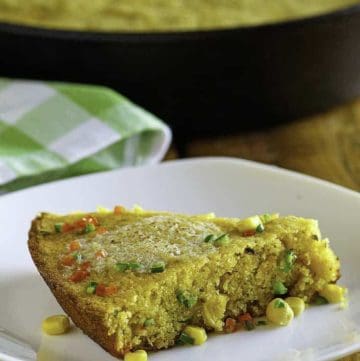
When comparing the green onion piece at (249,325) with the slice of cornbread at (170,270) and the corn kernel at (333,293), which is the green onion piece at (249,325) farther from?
the corn kernel at (333,293)

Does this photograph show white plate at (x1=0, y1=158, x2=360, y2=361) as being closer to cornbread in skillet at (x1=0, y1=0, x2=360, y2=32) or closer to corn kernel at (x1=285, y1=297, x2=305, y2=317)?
corn kernel at (x1=285, y1=297, x2=305, y2=317)

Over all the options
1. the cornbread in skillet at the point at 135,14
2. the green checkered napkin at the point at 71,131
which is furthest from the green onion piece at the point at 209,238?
the cornbread in skillet at the point at 135,14

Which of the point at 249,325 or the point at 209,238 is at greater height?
the point at 209,238

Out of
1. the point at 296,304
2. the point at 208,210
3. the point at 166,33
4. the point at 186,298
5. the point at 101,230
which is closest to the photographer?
the point at 186,298

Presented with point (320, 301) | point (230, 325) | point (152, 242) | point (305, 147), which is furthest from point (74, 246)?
point (305, 147)

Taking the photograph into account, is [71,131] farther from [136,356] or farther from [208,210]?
[136,356]

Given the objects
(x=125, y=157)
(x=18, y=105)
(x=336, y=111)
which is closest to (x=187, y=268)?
(x=125, y=157)
